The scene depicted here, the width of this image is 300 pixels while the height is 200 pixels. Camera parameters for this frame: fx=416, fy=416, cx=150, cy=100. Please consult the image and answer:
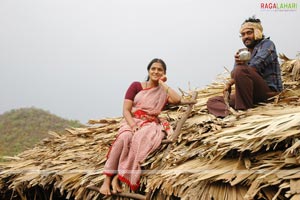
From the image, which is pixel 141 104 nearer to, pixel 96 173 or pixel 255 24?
pixel 96 173

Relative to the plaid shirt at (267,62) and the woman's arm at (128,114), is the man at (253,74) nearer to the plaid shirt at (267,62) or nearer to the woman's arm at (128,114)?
the plaid shirt at (267,62)

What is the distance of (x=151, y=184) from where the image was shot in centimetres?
314

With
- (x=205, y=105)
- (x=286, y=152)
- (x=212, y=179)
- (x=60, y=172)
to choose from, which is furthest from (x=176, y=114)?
(x=286, y=152)

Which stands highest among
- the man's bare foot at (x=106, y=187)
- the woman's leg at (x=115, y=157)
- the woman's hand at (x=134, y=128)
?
the woman's hand at (x=134, y=128)

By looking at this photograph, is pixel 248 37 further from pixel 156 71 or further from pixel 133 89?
pixel 133 89

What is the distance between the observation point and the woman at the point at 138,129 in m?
3.56

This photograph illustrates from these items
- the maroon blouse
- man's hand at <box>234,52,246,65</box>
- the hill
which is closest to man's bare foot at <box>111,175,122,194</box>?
the maroon blouse

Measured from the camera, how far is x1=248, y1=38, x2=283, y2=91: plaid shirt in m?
3.82

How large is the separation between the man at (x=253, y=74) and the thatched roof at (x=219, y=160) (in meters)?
0.17

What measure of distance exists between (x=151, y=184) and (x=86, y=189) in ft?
3.88

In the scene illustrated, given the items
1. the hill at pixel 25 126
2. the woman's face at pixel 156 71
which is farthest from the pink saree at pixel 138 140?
the hill at pixel 25 126

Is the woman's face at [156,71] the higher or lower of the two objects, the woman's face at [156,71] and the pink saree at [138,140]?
the higher

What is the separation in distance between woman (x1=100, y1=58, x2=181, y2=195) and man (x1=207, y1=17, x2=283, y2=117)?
509 mm

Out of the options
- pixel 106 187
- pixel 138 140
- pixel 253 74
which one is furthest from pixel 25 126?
pixel 253 74
